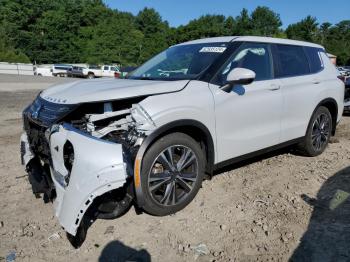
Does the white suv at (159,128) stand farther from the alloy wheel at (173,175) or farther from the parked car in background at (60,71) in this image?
the parked car in background at (60,71)

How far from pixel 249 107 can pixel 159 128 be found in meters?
1.37

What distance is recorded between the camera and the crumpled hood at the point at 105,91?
3.69 meters

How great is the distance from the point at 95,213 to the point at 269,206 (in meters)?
1.92

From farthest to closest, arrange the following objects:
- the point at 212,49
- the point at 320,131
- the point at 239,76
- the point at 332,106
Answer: the point at 332,106
the point at 320,131
the point at 212,49
the point at 239,76

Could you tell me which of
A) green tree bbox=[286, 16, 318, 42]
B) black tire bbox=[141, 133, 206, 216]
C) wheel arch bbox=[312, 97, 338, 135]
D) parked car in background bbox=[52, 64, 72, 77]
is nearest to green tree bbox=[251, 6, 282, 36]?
green tree bbox=[286, 16, 318, 42]

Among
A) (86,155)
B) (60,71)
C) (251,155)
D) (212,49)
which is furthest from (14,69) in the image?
(86,155)

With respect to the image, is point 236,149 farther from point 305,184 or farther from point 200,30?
point 200,30

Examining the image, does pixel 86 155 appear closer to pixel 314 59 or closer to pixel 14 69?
pixel 314 59

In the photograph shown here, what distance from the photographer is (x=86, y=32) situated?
8112 centimetres

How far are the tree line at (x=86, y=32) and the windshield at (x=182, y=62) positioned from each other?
5698cm

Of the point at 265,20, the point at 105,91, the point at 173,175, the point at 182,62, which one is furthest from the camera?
the point at 265,20

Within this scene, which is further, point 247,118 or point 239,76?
point 247,118

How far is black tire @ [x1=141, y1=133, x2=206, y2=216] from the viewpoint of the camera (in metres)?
3.70

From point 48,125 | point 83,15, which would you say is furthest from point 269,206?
point 83,15
